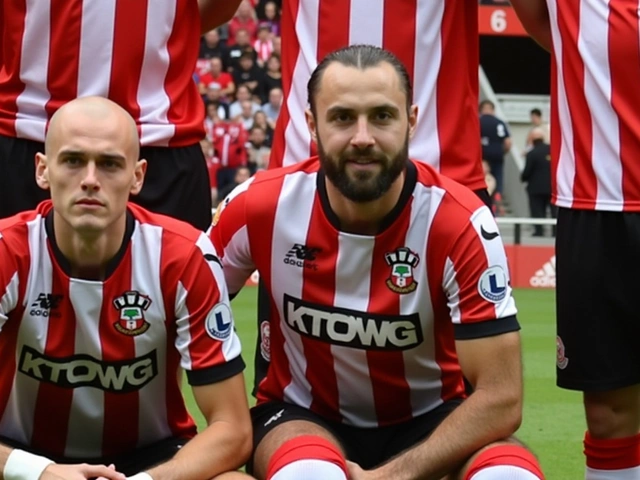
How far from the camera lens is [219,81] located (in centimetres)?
1535

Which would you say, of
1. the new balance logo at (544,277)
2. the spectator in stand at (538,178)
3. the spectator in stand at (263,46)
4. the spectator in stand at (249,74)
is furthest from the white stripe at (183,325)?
the spectator in stand at (263,46)

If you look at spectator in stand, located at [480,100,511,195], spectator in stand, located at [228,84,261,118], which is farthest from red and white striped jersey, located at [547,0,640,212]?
spectator in stand, located at [228,84,261,118]

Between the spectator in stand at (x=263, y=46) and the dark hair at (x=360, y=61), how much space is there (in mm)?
12672

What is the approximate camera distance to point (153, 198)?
3736 millimetres

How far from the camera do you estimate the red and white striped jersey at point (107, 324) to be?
325 centimetres

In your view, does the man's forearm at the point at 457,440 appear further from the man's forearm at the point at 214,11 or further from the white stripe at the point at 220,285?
the man's forearm at the point at 214,11

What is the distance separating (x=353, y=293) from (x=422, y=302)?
170mm

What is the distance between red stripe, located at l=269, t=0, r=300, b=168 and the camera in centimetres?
371

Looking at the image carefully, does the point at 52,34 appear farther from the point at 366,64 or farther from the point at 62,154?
the point at 366,64

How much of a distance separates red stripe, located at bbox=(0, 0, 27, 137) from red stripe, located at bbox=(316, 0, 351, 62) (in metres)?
0.78

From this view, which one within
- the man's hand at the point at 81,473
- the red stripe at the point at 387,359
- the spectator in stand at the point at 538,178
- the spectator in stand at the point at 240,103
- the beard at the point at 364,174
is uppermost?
the beard at the point at 364,174

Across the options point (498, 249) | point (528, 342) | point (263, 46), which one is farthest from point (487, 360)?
point (263, 46)

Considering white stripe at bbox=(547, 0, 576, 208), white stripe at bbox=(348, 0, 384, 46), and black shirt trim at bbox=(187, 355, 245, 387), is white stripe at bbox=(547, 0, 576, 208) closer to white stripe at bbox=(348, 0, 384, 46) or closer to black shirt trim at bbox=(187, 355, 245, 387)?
white stripe at bbox=(348, 0, 384, 46)

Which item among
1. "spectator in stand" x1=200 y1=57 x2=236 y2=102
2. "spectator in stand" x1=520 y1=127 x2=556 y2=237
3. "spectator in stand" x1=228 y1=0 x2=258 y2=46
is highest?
"spectator in stand" x1=228 y1=0 x2=258 y2=46
